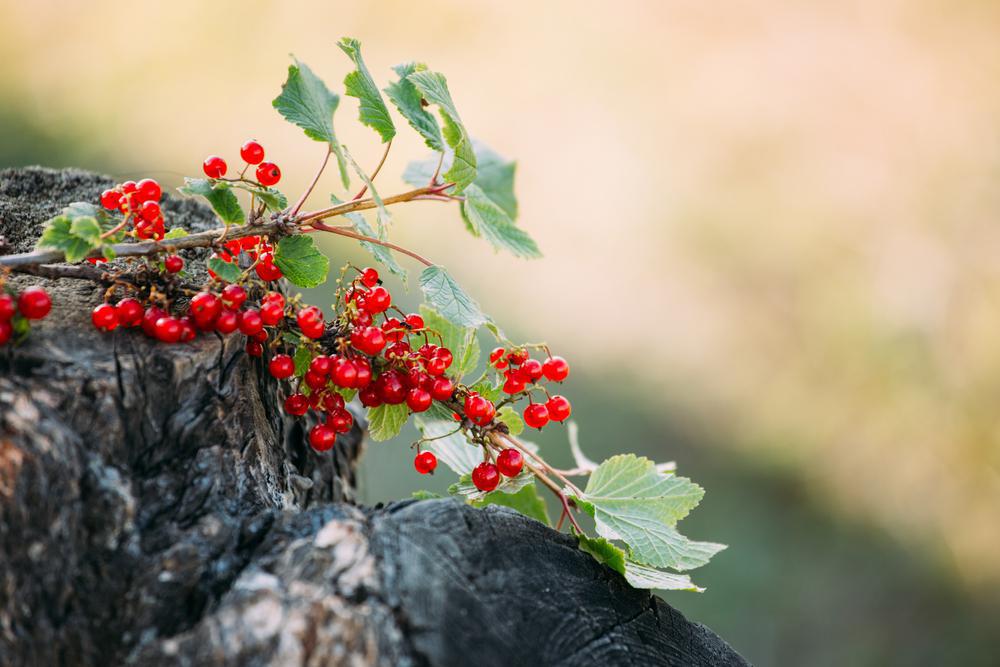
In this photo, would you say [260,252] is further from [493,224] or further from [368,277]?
[493,224]

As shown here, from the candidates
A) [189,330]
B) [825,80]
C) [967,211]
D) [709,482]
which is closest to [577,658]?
[189,330]

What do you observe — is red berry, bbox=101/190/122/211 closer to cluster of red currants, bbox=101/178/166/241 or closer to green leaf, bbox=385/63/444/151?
cluster of red currants, bbox=101/178/166/241

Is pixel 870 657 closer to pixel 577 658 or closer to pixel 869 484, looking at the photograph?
pixel 869 484

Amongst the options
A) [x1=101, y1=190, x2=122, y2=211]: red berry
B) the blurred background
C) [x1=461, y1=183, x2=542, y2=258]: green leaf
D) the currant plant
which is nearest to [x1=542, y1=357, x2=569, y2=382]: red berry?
the currant plant

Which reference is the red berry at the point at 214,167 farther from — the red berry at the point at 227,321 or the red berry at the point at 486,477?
the red berry at the point at 486,477

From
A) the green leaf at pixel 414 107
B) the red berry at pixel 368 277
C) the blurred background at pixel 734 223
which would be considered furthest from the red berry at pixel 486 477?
the blurred background at pixel 734 223

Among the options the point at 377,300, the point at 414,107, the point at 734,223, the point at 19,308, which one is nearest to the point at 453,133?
the point at 414,107
